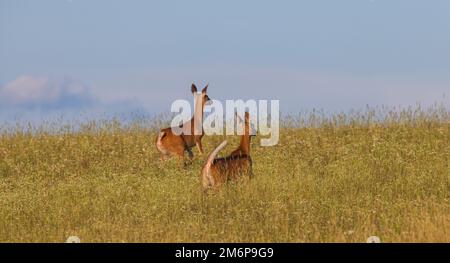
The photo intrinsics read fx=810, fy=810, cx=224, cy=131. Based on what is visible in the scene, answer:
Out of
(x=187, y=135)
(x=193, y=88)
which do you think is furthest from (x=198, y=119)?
(x=193, y=88)

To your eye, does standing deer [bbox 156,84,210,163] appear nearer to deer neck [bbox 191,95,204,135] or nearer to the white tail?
deer neck [bbox 191,95,204,135]

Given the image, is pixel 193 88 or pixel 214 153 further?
pixel 193 88

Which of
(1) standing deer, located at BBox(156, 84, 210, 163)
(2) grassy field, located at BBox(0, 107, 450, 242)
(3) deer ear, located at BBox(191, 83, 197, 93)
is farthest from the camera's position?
(1) standing deer, located at BBox(156, 84, 210, 163)

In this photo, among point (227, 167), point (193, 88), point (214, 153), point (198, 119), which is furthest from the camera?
point (198, 119)

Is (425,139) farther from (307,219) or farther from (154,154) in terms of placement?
(307,219)

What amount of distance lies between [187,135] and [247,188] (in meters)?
4.99

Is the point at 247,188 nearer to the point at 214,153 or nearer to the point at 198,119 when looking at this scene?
the point at 214,153

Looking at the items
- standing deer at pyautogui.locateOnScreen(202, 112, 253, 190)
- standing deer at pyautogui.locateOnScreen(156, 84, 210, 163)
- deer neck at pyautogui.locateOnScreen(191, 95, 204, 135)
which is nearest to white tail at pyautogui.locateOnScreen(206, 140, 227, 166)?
standing deer at pyautogui.locateOnScreen(202, 112, 253, 190)

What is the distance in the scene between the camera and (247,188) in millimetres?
15102

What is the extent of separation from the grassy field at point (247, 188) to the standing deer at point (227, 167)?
25cm

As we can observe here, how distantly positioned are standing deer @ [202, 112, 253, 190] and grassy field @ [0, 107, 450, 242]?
9.7 inches

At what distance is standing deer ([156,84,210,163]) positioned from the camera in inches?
776

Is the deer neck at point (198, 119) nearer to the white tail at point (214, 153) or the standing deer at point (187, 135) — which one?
the standing deer at point (187, 135)

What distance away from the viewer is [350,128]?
2423 centimetres
